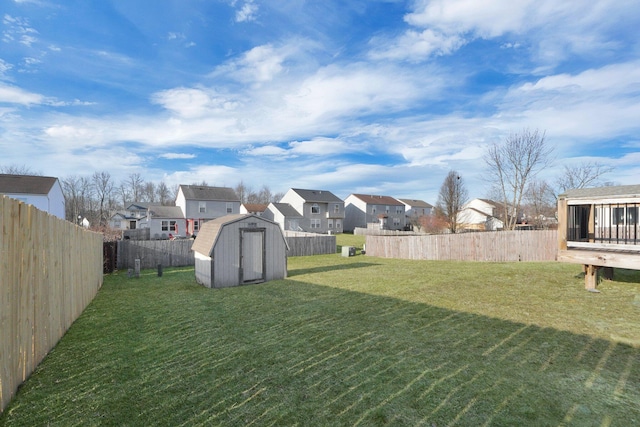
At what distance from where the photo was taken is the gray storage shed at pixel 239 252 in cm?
1102

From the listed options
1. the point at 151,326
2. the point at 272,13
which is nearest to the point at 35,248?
the point at 151,326

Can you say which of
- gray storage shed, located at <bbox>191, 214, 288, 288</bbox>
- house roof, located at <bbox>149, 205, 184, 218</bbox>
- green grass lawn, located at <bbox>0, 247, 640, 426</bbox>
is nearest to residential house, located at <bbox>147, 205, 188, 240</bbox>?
house roof, located at <bbox>149, 205, 184, 218</bbox>

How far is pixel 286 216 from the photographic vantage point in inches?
1751

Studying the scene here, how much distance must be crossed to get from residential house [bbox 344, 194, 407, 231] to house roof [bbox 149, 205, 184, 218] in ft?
102

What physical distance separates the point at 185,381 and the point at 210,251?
23.8ft

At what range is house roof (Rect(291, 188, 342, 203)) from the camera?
159 ft

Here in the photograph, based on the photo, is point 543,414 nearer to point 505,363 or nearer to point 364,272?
point 505,363

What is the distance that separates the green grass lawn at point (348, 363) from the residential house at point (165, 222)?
30125 millimetres

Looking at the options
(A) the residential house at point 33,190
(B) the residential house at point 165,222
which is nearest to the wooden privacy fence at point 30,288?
(A) the residential house at point 33,190

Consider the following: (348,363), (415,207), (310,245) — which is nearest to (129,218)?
(310,245)

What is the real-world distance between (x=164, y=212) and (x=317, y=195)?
76.2 ft

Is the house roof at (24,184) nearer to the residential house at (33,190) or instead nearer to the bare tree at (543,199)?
the residential house at (33,190)

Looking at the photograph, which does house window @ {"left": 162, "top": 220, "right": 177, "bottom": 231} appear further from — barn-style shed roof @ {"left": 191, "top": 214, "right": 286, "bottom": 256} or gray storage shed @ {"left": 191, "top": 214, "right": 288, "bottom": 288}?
barn-style shed roof @ {"left": 191, "top": 214, "right": 286, "bottom": 256}

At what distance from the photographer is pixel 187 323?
667 centimetres
